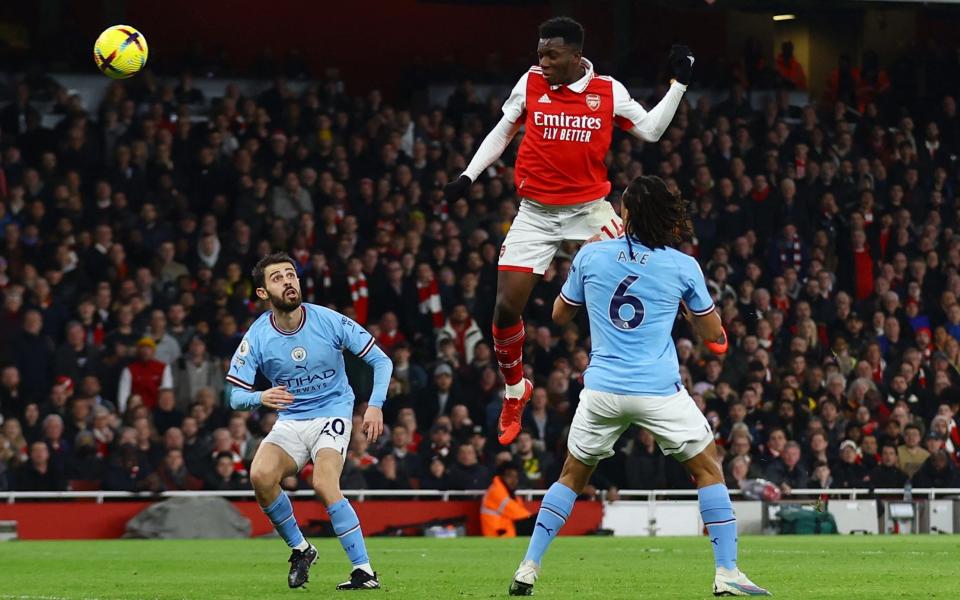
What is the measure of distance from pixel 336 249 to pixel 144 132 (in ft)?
8.98

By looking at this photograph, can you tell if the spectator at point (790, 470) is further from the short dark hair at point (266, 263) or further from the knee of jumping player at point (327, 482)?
the short dark hair at point (266, 263)

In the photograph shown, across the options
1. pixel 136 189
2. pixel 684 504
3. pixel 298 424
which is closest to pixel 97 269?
pixel 136 189

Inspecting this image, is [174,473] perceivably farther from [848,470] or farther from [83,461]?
[848,470]

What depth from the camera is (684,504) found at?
20453mm

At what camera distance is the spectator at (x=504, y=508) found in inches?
776

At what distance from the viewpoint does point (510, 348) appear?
39.4ft

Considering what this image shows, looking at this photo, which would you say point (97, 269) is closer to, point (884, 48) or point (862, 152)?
point (862, 152)

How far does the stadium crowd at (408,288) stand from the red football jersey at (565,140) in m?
7.60

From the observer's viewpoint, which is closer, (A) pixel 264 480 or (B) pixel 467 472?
(A) pixel 264 480

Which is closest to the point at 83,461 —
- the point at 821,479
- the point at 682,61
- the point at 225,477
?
the point at 225,477

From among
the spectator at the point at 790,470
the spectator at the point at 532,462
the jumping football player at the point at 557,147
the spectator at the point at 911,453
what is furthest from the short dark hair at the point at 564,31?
the spectator at the point at 911,453

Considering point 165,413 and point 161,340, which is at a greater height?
point 161,340

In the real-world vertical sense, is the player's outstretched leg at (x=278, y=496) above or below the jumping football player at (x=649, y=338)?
below

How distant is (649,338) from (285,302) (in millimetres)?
2758
